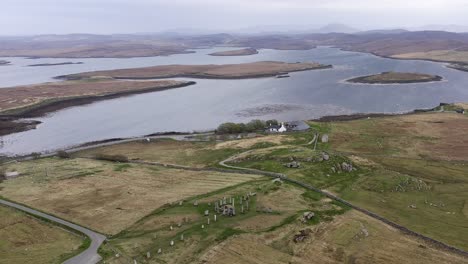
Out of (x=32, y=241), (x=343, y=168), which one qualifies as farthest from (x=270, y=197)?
(x=32, y=241)

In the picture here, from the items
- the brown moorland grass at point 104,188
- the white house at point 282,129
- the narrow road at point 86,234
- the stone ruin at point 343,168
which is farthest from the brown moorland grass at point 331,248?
the white house at point 282,129

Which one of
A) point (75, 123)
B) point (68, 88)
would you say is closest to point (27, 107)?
point (75, 123)

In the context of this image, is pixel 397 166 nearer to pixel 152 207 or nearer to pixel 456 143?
pixel 456 143

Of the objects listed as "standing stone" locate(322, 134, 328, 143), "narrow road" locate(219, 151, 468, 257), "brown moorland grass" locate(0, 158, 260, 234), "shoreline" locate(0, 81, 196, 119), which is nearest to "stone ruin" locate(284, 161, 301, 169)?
"narrow road" locate(219, 151, 468, 257)

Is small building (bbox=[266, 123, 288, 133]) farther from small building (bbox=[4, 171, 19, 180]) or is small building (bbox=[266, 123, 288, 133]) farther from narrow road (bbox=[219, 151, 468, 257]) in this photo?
small building (bbox=[4, 171, 19, 180])

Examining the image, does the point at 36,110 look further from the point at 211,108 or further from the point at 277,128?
the point at 277,128

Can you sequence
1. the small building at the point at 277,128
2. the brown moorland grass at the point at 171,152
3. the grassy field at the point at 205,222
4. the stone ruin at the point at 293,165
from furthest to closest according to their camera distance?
the small building at the point at 277,128
the brown moorland grass at the point at 171,152
the stone ruin at the point at 293,165
the grassy field at the point at 205,222

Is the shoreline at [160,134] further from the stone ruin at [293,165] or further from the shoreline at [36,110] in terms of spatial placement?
the stone ruin at [293,165]
